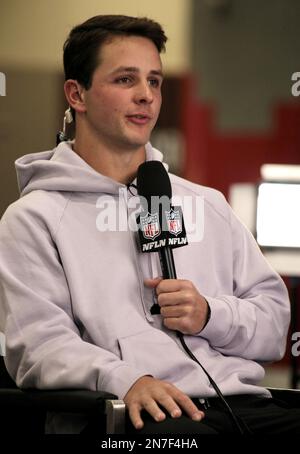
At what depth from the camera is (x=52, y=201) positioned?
172 cm

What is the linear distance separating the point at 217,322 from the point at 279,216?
0.84m

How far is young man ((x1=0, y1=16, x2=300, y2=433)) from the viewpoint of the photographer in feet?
5.23

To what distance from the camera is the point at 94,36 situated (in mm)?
1773

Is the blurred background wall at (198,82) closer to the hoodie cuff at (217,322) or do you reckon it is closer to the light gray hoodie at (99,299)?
the light gray hoodie at (99,299)

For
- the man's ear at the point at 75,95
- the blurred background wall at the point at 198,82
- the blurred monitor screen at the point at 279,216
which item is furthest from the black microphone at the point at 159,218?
the blurred monitor screen at the point at 279,216

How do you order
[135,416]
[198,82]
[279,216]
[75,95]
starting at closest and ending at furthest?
[135,416], [75,95], [279,216], [198,82]

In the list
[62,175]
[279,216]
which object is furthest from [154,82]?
[279,216]

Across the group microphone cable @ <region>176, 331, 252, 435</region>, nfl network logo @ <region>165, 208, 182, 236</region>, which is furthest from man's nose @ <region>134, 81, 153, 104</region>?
microphone cable @ <region>176, 331, 252, 435</region>

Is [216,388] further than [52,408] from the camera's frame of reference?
Yes

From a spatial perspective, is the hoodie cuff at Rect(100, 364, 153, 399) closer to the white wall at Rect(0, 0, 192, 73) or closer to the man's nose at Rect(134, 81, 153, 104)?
the man's nose at Rect(134, 81, 153, 104)

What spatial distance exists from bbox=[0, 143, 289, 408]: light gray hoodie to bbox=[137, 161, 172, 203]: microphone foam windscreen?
2.8 inches

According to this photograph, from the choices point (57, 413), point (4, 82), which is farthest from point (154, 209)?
point (4, 82)

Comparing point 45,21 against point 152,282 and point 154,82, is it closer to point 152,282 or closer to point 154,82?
point 154,82

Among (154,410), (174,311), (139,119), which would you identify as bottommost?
(154,410)
